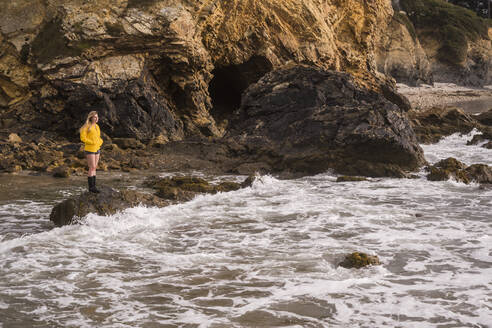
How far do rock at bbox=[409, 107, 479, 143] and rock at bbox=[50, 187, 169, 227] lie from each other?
542 inches

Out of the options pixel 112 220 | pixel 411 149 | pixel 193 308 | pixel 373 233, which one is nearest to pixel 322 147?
pixel 411 149

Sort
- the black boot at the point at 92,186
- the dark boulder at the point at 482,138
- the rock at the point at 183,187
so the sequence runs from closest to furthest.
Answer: the black boot at the point at 92,186 < the rock at the point at 183,187 < the dark boulder at the point at 482,138

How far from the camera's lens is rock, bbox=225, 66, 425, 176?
12883 mm

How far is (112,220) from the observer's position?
8.03m

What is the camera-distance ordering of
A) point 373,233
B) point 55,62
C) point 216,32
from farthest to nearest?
point 216,32
point 55,62
point 373,233

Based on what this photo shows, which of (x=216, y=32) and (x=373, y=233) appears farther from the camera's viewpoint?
(x=216, y=32)

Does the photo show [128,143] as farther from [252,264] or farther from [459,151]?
[459,151]

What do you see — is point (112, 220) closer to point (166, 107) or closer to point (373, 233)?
point (373, 233)

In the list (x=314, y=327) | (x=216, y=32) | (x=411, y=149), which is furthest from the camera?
(x=216, y=32)

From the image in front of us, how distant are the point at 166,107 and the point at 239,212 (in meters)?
9.10

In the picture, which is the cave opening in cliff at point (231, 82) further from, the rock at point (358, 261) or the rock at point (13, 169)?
the rock at point (358, 261)

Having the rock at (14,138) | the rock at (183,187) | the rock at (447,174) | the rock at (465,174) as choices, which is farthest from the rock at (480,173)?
the rock at (14,138)

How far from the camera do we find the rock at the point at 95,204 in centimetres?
789

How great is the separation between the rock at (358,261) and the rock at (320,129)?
6.65 meters
